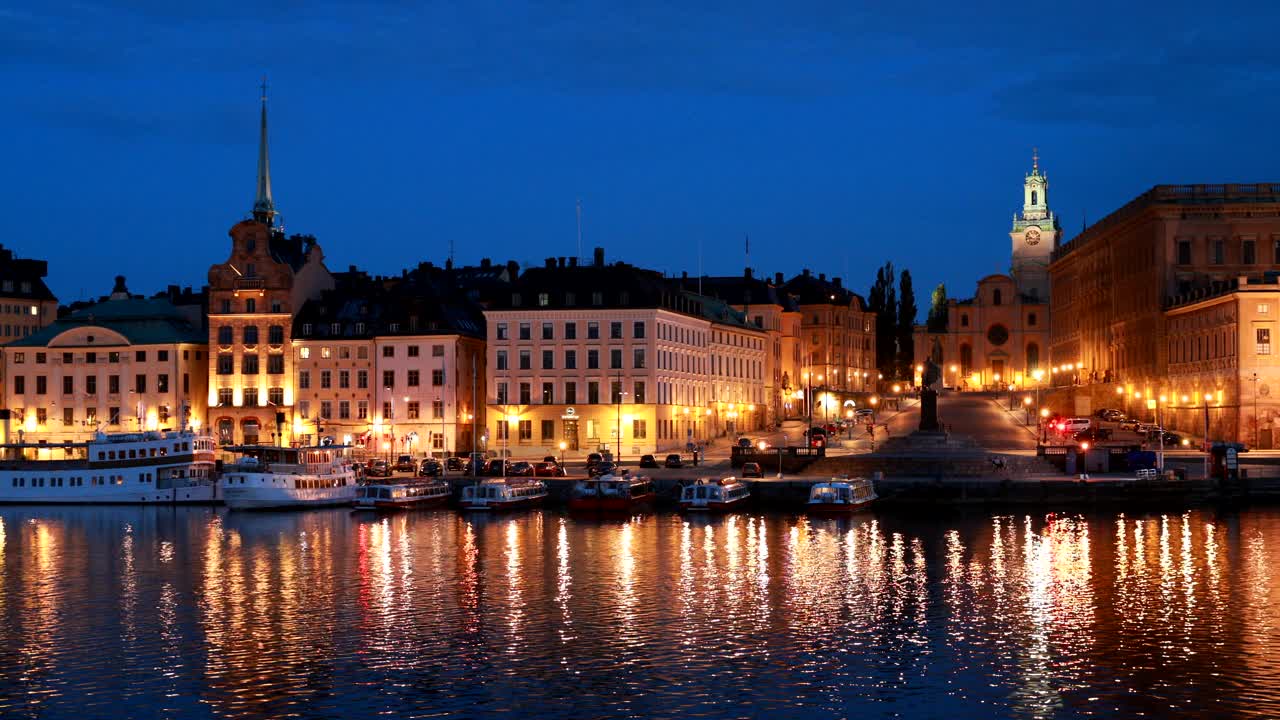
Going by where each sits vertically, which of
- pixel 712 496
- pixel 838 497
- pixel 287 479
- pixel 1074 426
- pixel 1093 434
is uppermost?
pixel 1074 426

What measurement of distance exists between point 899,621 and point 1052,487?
144ft

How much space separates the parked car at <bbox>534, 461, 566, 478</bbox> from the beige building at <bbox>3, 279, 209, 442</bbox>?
45.3 metres

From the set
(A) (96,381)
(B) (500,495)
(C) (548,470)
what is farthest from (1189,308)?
(A) (96,381)

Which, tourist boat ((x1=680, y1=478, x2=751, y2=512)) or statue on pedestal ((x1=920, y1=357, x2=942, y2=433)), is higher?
statue on pedestal ((x1=920, y1=357, x2=942, y2=433))

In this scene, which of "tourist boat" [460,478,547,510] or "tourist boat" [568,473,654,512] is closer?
"tourist boat" [568,473,654,512]

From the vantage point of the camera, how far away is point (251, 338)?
456ft

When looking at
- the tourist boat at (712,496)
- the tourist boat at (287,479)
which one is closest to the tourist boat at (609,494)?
the tourist boat at (712,496)

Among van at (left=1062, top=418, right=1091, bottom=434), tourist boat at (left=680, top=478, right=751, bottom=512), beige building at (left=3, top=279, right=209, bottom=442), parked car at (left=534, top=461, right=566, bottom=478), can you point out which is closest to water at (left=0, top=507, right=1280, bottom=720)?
tourist boat at (left=680, top=478, right=751, bottom=512)

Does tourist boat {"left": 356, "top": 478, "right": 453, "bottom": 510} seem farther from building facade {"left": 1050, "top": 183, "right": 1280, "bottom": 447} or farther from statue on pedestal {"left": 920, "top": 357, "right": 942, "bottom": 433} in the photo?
building facade {"left": 1050, "top": 183, "right": 1280, "bottom": 447}

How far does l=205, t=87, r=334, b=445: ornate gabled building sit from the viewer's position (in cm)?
13800

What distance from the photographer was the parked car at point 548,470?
355ft

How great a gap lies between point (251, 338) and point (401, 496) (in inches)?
1728

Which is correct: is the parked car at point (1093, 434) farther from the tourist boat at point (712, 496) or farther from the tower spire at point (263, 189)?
the tower spire at point (263, 189)

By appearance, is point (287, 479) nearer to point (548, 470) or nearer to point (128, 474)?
point (128, 474)
